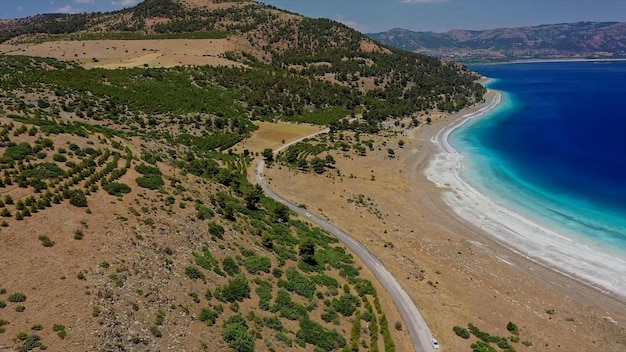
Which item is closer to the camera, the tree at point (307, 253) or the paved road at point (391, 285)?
the paved road at point (391, 285)

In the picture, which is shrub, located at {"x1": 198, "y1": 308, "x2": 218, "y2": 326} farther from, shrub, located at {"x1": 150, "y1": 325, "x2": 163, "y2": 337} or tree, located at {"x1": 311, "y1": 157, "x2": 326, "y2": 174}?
tree, located at {"x1": 311, "y1": 157, "x2": 326, "y2": 174}

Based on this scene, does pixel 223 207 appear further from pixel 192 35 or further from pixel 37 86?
pixel 192 35

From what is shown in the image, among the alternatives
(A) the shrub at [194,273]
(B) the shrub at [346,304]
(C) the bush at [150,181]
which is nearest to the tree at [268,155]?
(C) the bush at [150,181]

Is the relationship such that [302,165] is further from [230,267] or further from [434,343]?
[434,343]

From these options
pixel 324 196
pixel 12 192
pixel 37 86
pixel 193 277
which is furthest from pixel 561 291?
pixel 37 86

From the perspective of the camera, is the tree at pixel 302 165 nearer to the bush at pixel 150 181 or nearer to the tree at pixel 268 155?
the tree at pixel 268 155

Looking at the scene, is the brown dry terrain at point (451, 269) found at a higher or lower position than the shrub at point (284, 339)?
lower

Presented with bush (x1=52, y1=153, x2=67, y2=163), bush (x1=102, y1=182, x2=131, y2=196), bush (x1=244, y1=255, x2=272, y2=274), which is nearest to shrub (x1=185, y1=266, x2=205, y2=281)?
bush (x1=244, y1=255, x2=272, y2=274)
